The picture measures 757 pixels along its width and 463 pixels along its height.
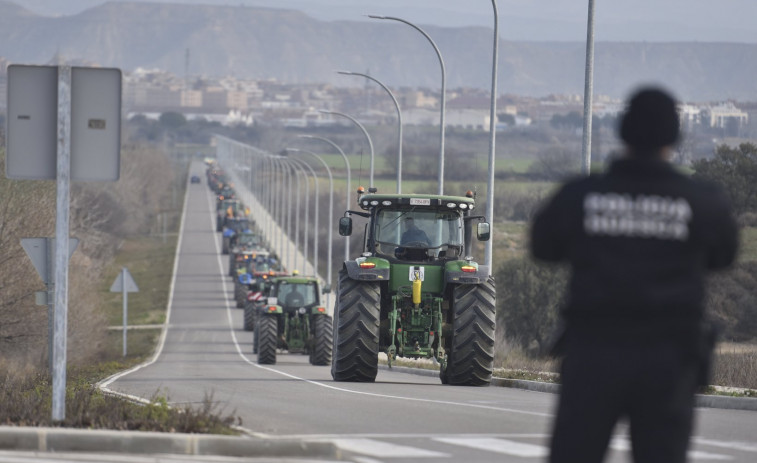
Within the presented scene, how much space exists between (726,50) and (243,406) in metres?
112

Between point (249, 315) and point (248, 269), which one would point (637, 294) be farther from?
point (248, 269)

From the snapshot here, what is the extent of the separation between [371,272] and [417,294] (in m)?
0.78

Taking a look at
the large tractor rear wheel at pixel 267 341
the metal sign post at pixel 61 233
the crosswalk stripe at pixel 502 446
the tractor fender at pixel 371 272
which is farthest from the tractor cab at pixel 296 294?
the metal sign post at pixel 61 233

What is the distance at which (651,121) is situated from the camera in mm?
6172

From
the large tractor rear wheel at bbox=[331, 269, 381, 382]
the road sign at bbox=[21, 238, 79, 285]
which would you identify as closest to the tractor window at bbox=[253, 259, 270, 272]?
the large tractor rear wheel at bbox=[331, 269, 381, 382]

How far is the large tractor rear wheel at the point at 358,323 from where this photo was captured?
20141 mm

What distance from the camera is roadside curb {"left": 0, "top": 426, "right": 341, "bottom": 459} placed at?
10.5 metres

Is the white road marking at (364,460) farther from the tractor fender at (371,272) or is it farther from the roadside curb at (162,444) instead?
the tractor fender at (371,272)

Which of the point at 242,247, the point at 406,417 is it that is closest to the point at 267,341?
the point at 406,417

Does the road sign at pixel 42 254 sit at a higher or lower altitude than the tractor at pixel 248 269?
higher

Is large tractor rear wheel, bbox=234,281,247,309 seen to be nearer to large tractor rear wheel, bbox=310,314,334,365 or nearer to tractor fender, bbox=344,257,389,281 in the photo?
large tractor rear wheel, bbox=310,314,334,365

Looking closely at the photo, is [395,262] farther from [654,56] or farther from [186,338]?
[654,56]

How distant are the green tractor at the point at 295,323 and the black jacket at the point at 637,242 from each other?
28.2m

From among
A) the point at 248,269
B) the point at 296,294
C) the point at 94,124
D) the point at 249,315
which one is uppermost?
the point at 94,124
